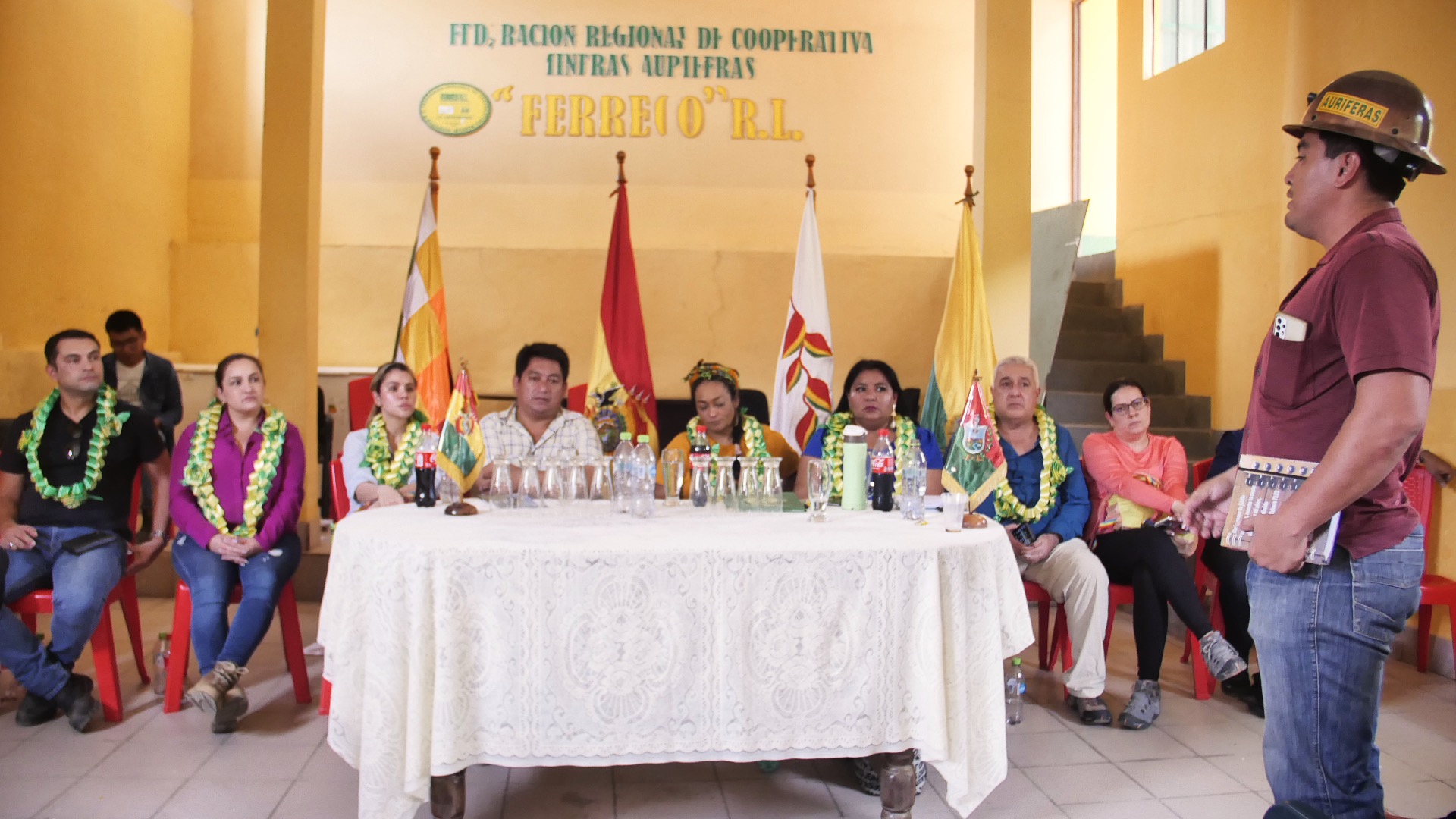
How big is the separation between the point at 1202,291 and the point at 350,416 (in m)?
5.07

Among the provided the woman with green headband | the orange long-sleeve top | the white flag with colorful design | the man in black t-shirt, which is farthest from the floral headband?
the man in black t-shirt

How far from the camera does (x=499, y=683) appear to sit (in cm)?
220

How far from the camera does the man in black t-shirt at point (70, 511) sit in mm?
3053

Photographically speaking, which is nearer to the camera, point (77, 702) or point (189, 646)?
point (77, 702)

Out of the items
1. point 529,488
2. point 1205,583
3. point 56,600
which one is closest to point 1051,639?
point 1205,583

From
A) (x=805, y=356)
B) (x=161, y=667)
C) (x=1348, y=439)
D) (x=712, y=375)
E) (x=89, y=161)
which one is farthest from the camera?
(x=89, y=161)

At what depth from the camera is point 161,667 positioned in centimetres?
346

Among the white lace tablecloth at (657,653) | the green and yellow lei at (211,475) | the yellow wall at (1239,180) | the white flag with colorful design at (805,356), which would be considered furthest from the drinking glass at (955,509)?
the yellow wall at (1239,180)

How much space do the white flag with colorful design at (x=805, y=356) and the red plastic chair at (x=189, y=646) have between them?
8.03ft

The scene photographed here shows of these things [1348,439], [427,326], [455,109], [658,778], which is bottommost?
[658,778]

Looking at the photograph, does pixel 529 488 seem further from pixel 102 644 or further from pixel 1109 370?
pixel 1109 370

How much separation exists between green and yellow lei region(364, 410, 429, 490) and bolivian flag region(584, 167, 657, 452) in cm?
139

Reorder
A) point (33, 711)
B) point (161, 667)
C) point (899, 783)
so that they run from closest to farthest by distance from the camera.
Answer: point (899, 783) < point (33, 711) < point (161, 667)

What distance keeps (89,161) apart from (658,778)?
5.07 meters
